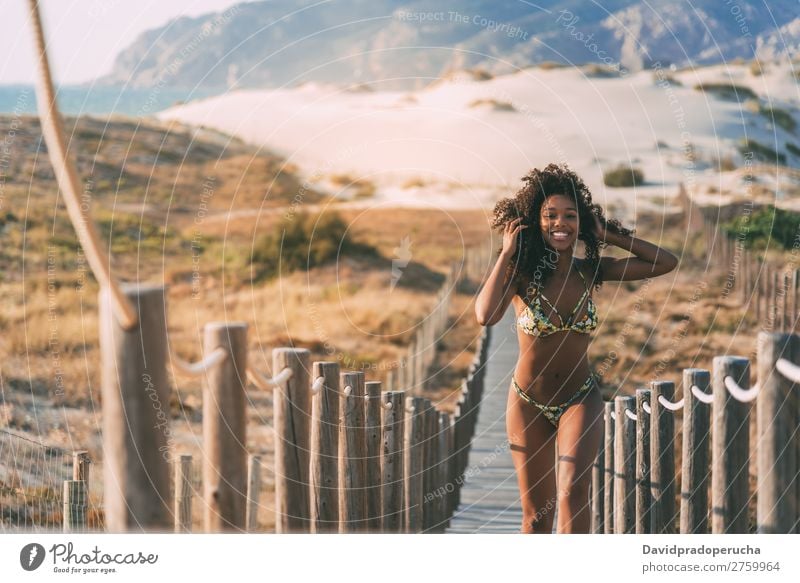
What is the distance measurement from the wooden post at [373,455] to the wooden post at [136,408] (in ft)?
6.90

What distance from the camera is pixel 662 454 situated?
5.05 metres

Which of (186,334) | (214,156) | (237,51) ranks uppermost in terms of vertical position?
(237,51)

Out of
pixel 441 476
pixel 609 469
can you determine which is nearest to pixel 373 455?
pixel 609 469

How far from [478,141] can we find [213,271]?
897 centimetres

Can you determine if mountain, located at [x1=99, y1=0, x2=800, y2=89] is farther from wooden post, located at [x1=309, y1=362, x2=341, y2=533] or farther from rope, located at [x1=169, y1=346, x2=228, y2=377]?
rope, located at [x1=169, y1=346, x2=228, y2=377]

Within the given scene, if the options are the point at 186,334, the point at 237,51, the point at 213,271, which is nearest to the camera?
the point at 186,334

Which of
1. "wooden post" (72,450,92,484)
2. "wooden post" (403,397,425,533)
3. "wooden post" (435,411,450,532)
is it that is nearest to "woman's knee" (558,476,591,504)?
"wooden post" (403,397,425,533)

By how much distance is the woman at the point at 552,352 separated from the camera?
4.43 m

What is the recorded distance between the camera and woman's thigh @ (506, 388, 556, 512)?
14.9ft

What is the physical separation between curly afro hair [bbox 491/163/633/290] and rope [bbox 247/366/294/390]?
3.10ft

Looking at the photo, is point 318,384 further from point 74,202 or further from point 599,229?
point 74,202

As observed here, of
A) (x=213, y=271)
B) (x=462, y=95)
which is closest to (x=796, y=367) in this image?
(x=213, y=271)
